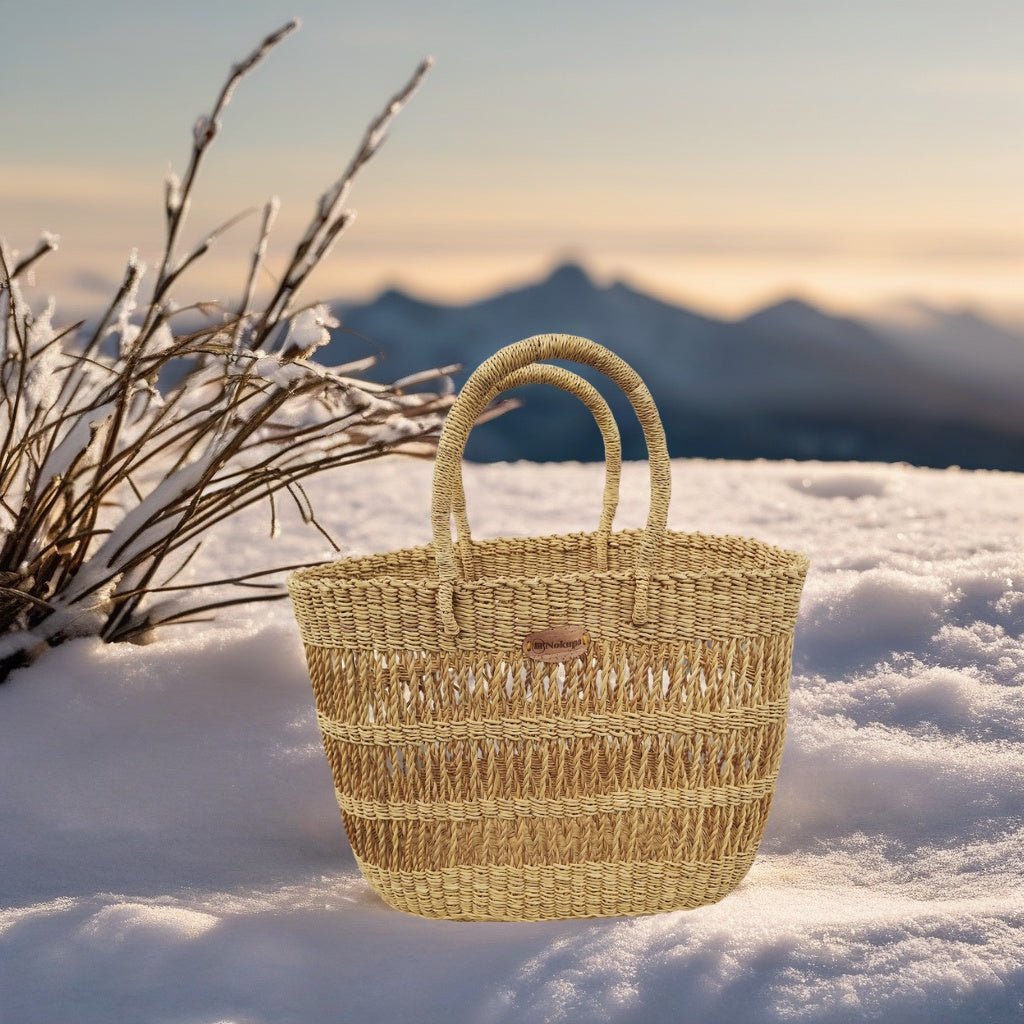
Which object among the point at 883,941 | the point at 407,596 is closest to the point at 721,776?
the point at 883,941

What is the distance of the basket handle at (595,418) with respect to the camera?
133 centimetres

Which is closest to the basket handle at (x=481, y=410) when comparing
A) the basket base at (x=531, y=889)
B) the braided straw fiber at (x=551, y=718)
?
the braided straw fiber at (x=551, y=718)

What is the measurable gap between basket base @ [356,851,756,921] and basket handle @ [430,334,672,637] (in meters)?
0.26

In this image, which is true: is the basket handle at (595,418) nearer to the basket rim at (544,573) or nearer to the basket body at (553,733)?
the basket rim at (544,573)

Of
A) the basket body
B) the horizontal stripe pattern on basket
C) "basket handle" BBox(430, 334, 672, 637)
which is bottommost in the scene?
the basket body

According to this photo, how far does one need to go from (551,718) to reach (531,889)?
0.19 metres

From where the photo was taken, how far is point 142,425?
160 centimetres

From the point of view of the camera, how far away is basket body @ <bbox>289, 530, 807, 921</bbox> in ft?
3.84

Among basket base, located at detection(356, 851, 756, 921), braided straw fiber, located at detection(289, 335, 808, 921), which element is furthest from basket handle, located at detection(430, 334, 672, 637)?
basket base, located at detection(356, 851, 756, 921)

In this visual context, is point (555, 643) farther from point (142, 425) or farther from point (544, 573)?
point (142, 425)

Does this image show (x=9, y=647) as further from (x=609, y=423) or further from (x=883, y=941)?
(x=883, y=941)

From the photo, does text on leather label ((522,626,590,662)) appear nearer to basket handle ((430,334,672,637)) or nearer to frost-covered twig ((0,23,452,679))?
basket handle ((430,334,672,637))


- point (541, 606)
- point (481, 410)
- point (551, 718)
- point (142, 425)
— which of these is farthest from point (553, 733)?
point (142, 425)

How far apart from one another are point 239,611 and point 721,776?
2.93 ft
